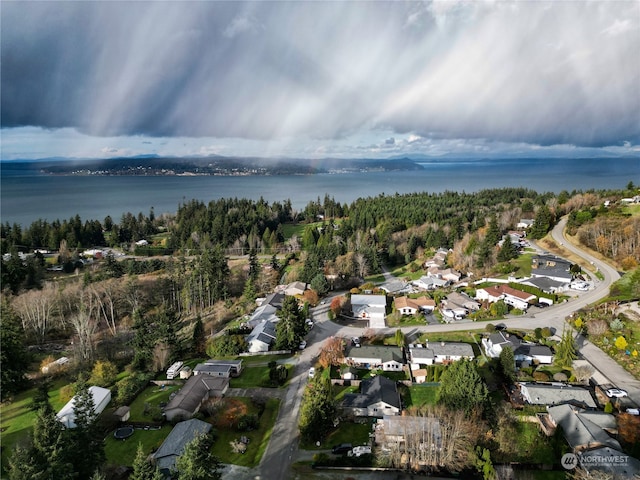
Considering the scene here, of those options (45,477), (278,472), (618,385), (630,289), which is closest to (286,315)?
(278,472)

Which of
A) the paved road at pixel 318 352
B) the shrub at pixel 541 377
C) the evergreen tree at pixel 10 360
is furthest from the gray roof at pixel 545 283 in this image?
the evergreen tree at pixel 10 360

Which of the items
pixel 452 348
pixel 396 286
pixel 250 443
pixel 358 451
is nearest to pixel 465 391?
pixel 358 451

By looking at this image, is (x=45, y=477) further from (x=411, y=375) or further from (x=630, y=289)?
(x=630, y=289)

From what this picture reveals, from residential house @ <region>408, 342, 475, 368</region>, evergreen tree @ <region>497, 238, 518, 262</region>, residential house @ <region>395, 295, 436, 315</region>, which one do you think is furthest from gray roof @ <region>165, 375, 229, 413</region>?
evergreen tree @ <region>497, 238, 518, 262</region>

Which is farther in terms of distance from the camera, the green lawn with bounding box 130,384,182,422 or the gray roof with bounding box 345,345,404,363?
the gray roof with bounding box 345,345,404,363

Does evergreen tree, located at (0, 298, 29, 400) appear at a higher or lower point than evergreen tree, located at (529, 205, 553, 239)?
lower

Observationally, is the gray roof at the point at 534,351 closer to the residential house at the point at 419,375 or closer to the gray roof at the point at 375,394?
the residential house at the point at 419,375

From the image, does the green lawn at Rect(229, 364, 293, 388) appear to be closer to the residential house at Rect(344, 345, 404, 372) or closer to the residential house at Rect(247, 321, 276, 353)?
the residential house at Rect(247, 321, 276, 353)

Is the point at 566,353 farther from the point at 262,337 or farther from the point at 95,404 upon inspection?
the point at 95,404
